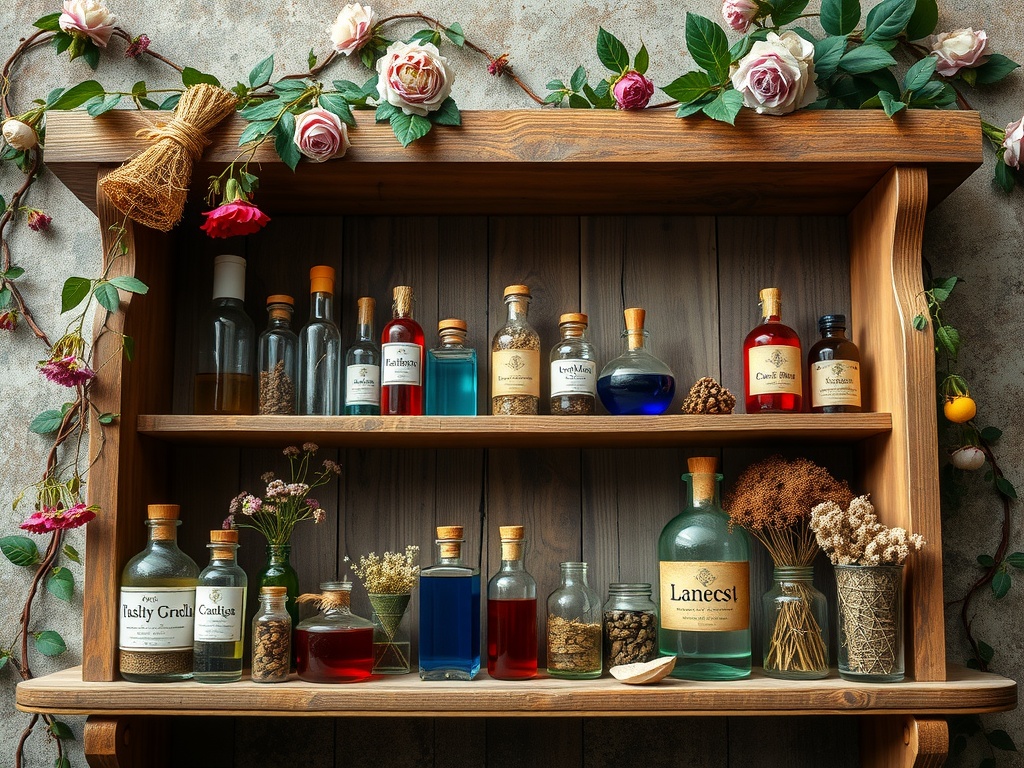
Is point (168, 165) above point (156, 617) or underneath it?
above

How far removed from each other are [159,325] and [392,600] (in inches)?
21.7

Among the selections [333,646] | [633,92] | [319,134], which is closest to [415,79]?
[319,134]

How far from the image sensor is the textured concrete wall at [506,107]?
1465 mm

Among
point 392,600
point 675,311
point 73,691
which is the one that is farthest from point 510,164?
point 73,691

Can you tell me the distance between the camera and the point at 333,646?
125 cm

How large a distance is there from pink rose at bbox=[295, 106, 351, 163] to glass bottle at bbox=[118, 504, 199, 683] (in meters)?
0.52

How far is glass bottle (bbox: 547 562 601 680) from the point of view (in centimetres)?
128

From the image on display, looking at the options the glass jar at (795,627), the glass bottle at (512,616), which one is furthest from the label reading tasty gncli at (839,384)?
the glass bottle at (512,616)

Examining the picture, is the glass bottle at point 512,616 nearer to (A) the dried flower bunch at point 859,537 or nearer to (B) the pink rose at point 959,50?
(A) the dried flower bunch at point 859,537

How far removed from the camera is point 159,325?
1430 millimetres

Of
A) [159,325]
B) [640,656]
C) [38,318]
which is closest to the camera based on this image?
[640,656]

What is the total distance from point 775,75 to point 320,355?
75 cm

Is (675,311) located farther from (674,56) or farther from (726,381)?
(674,56)

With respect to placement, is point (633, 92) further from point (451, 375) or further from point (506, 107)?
point (451, 375)
